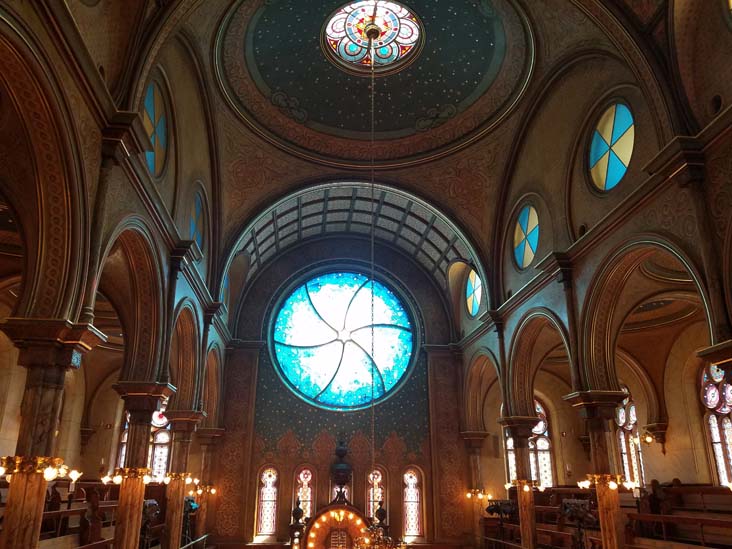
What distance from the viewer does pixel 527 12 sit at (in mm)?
13844

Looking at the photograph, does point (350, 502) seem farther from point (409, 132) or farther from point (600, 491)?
point (409, 132)

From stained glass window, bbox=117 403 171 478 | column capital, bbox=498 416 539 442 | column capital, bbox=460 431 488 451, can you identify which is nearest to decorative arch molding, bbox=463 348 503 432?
column capital, bbox=460 431 488 451

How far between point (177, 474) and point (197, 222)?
655 cm

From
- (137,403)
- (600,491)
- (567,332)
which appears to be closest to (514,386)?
(567,332)

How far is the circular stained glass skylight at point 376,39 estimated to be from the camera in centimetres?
1579

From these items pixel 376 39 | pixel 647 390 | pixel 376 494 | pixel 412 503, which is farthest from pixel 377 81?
pixel 412 503

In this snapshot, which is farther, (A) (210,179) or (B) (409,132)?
(B) (409,132)

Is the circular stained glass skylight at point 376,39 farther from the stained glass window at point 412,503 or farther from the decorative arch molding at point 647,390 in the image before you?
the stained glass window at point 412,503

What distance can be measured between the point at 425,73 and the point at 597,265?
7.62m

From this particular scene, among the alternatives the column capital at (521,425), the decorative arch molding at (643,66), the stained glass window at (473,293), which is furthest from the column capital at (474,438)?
the decorative arch molding at (643,66)

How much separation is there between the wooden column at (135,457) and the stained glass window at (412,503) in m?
12.0

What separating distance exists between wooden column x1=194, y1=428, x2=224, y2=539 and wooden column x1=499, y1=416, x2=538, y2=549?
32.1 ft

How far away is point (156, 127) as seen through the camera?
39.3ft

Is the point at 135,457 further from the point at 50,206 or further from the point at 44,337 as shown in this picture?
the point at 50,206
